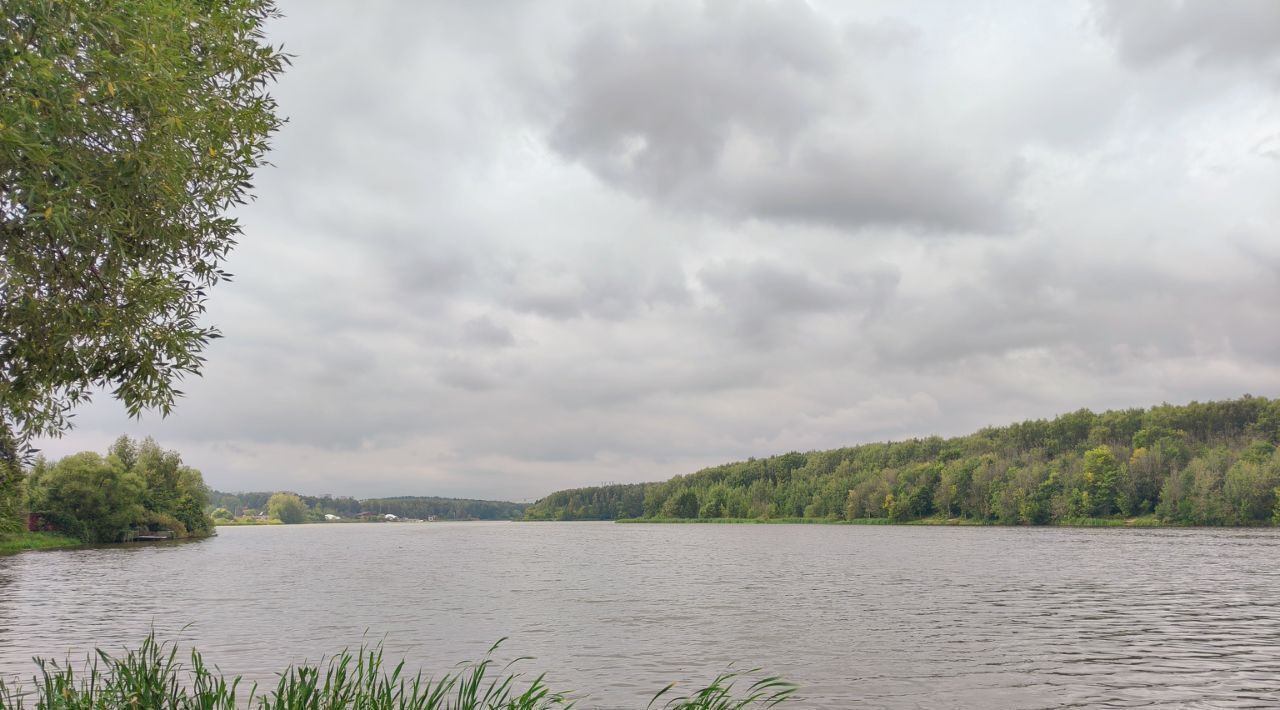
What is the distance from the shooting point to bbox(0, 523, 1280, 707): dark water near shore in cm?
2716

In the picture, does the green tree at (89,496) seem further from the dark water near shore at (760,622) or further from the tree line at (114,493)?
the dark water near shore at (760,622)

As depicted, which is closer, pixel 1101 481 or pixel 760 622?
pixel 760 622

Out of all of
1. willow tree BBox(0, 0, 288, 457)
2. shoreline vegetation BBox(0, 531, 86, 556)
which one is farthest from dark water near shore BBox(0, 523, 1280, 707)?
shoreline vegetation BBox(0, 531, 86, 556)

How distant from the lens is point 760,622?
133 feet

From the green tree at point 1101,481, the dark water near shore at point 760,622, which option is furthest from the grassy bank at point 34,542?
the green tree at point 1101,481

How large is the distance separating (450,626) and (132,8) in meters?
32.4

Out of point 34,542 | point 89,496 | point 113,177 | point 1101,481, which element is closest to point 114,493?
point 89,496

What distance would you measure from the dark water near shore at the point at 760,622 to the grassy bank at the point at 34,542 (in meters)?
27.4

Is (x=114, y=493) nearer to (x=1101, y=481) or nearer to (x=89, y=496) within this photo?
(x=89, y=496)

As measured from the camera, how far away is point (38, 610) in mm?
45250

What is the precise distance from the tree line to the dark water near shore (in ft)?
128

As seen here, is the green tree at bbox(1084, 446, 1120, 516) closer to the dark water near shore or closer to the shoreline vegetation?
the dark water near shore

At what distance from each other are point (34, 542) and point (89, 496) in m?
10.0

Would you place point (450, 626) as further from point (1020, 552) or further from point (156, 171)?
point (1020, 552)
